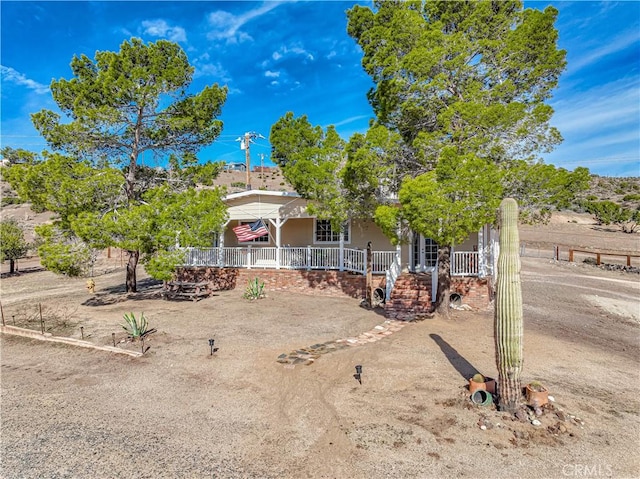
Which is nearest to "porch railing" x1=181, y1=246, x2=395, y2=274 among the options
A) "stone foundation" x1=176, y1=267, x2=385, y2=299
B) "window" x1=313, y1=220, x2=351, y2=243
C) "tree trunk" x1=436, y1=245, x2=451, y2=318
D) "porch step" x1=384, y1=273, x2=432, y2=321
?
"stone foundation" x1=176, y1=267, x2=385, y2=299

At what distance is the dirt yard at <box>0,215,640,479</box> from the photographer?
408 centimetres

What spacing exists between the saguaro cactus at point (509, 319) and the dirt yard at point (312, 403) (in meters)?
0.39

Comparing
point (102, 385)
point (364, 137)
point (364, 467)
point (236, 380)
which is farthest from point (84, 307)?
point (364, 467)

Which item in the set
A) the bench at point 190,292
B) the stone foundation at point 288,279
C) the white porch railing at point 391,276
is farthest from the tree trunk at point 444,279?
the bench at point 190,292

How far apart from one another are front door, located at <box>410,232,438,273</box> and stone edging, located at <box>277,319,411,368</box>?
15.1ft

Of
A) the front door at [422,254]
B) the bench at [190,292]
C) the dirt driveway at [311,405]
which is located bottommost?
the dirt driveway at [311,405]

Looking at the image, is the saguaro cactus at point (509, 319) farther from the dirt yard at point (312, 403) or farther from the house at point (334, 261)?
the house at point (334, 261)

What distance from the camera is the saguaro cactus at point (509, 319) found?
4941 millimetres

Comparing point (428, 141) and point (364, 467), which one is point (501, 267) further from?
point (428, 141)

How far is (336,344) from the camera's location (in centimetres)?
834

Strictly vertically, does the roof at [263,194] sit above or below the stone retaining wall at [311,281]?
above

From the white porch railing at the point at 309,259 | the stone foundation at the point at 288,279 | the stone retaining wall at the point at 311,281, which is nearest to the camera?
the stone retaining wall at the point at 311,281

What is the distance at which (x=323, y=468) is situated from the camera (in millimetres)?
3984

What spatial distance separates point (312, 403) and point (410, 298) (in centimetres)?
730
